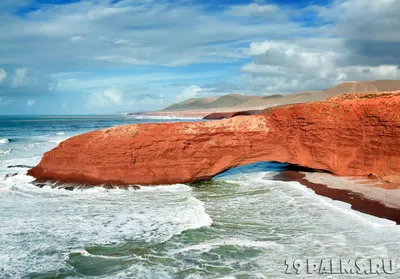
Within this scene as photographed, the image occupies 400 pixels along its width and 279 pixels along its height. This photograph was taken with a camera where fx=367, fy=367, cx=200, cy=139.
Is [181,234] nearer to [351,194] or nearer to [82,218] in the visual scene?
[82,218]

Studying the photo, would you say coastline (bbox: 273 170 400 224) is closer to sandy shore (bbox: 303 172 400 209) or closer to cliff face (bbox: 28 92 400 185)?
sandy shore (bbox: 303 172 400 209)

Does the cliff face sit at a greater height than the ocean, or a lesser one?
greater

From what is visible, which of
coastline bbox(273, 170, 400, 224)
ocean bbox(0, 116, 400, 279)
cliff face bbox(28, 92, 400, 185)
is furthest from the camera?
cliff face bbox(28, 92, 400, 185)

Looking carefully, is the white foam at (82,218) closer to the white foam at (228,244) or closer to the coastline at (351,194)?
the white foam at (228,244)

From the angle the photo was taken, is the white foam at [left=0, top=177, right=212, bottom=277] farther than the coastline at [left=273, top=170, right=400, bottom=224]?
No

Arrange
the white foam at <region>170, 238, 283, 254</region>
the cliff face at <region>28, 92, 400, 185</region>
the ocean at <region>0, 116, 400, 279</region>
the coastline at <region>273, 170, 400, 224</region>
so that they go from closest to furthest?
1. the ocean at <region>0, 116, 400, 279</region>
2. the white foam at <region>170, 238, 283, 254</region>
3. the coastline at <region>273, 170, 400, 224</region>
4. the cliff face at <region>28, 92, 400, 185</region>

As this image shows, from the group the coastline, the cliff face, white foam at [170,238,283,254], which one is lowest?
white foam at [170,238,283,254]

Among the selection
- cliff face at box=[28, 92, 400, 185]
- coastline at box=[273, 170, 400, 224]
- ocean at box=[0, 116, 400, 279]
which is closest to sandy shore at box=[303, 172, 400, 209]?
coastline at box=[273, 170, 400, 224]

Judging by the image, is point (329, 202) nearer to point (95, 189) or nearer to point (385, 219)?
point (385, 219)
